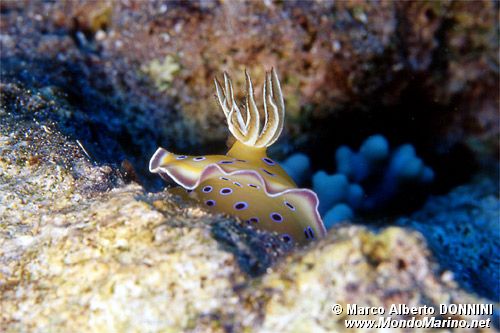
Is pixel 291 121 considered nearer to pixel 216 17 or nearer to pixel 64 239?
pixel 216 17

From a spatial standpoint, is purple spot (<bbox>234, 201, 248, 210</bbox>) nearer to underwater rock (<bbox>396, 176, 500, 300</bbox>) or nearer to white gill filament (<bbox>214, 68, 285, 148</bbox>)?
white gill filament (<bbox>214, 68, 285, 148</bbox>)

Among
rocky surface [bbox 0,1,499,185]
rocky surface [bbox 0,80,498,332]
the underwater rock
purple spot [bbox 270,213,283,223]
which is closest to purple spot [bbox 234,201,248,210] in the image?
purple spot [bbox 270,213,283,223]

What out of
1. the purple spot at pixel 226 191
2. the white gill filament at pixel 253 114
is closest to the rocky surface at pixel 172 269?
the purple spot at pixel 226 191

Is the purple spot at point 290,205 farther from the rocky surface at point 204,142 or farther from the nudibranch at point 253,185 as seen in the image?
the rocky surface at point 204,142

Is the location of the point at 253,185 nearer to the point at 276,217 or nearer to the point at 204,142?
the point at 276,217

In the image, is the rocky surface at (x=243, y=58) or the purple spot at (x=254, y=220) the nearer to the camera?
the purple spot at (x=254, y=220)

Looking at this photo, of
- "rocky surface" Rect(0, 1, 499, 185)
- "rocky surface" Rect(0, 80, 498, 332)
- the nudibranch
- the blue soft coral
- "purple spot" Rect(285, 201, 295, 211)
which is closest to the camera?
"rocky surface" Rect(0, 80, 498, 332)
